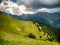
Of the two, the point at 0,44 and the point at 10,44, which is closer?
the point at 10,44

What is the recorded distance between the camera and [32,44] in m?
34.5

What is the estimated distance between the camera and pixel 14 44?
3397 centimetres

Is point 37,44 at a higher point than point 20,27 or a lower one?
higher

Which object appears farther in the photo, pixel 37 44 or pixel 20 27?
→ pixel 20 27

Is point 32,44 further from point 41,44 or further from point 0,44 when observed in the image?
point 0,44

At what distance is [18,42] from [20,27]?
87.3 m

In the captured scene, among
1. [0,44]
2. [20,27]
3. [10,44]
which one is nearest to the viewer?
[10,44]

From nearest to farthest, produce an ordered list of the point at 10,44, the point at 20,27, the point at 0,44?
the point at 10,44 < the point at 0,44 < the point at 20,27

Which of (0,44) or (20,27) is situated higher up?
(0,44)

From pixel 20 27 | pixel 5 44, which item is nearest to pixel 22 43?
pixel 5 44

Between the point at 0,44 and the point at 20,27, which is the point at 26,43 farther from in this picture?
the point at 20,27

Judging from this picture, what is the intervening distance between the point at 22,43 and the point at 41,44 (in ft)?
11.7

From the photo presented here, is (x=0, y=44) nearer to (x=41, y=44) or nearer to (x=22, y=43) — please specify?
(x=22, y=43)

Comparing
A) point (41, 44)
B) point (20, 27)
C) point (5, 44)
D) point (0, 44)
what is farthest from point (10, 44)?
point (20, 27)
